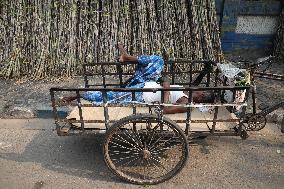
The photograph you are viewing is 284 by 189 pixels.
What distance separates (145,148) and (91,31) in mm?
3773

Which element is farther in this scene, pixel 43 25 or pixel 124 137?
pixel 43 25

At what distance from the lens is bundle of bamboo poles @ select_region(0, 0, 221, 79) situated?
666 centimetres

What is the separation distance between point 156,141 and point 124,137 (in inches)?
17.8

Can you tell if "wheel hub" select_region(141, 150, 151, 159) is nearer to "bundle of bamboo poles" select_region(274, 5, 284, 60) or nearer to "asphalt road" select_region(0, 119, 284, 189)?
"asphalt road" select_region(0, 119, 284, 189)

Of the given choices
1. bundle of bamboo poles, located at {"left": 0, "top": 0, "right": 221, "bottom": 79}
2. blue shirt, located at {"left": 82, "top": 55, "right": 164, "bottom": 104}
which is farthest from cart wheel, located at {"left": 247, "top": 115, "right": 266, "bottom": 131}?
bundle of bamboo poles, located at {"left": 0, "top": 0, "right": 221, "bottom": 79}

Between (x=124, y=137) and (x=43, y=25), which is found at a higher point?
(x=43, y=25)

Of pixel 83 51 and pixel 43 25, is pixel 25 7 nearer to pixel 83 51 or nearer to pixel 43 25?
pixel 43 25

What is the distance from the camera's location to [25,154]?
4449 millimetres

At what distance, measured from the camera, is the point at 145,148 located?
3715 millimetres

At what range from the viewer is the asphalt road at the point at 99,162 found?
3850 mm

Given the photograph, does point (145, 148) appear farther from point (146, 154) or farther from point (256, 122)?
point (256, 122)

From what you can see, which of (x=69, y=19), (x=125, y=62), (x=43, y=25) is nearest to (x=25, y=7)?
(x=43, y=25)

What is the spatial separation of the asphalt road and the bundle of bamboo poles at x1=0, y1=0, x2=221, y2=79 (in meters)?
2.18

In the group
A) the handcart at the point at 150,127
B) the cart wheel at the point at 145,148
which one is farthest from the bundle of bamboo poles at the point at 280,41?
the cart wheel at the point at 145,148
